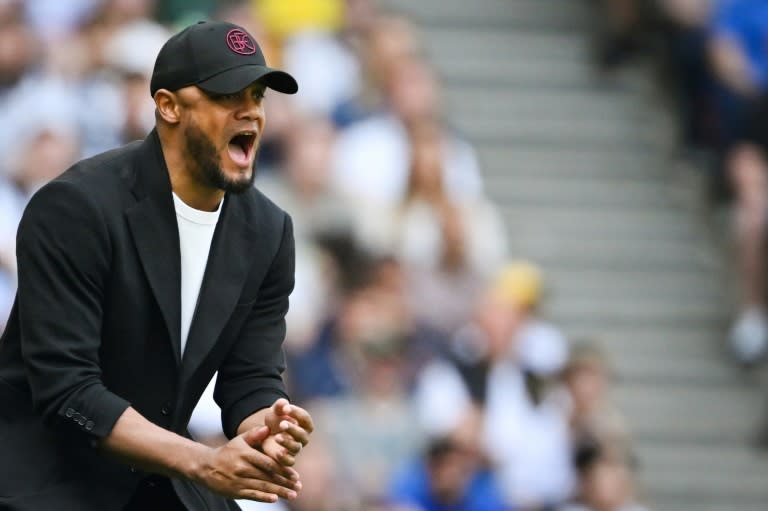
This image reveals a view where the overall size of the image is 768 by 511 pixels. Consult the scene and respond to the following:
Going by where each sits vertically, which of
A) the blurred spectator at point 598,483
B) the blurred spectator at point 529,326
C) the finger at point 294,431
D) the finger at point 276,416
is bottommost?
the finger at point 294,431

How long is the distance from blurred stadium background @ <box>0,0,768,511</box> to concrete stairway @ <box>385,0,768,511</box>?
2 centimetres

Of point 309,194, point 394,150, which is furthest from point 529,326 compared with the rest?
point 309,194

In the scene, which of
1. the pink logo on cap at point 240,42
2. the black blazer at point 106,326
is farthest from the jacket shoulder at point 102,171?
the pink logo on cap at point 240,42

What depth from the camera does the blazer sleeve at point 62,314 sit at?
157 inches

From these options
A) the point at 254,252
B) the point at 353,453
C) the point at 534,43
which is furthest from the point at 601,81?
the point at 254,252

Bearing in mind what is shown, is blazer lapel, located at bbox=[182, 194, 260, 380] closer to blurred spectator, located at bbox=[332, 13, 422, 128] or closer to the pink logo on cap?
the pink logo on cap

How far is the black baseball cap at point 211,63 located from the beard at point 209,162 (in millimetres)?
113

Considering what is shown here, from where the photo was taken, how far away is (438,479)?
27.2 feet

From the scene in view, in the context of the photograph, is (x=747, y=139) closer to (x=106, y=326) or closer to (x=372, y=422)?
(x=372, y=422)

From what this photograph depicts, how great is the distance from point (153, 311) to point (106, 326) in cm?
11

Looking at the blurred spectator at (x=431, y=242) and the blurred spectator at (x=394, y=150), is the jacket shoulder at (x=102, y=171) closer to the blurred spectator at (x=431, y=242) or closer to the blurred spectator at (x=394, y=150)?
the blurred spectator at (x=431, y=242)

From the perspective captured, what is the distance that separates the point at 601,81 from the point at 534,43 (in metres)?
0.54

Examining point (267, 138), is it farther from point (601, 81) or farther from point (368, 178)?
point (601, 81)

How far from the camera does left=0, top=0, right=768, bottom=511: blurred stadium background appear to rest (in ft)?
28.1
